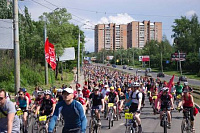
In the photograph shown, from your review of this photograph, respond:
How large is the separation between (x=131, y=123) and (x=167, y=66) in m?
90.2

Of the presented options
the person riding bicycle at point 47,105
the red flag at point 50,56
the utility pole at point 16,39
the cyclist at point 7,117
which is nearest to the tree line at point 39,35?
the red flag at point 50,56

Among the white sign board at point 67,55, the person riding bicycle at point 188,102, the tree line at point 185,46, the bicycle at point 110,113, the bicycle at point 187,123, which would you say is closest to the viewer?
the bicycle at point 187,123

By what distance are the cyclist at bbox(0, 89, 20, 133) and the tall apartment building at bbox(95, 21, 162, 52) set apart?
414 ft

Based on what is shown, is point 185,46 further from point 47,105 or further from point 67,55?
point 47,105

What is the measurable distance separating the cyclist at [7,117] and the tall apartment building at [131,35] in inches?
4963

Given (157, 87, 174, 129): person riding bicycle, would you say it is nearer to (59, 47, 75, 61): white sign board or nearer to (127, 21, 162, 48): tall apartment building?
(59, 47, 75, 61): white sign board

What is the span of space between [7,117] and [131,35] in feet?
467

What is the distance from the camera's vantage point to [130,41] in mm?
149500

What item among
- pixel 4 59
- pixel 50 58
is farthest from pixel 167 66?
pixel 50 58

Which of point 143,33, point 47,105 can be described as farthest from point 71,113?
point 143,33

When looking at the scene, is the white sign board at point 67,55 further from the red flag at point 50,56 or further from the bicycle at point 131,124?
the bicycle at point 131,124

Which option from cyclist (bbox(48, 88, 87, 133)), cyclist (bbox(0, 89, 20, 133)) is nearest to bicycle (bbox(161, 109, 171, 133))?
cyclist (bbox(48, 88, 87, 133))

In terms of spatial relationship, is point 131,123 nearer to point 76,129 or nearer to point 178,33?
point 76,129

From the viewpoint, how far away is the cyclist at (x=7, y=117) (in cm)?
479
